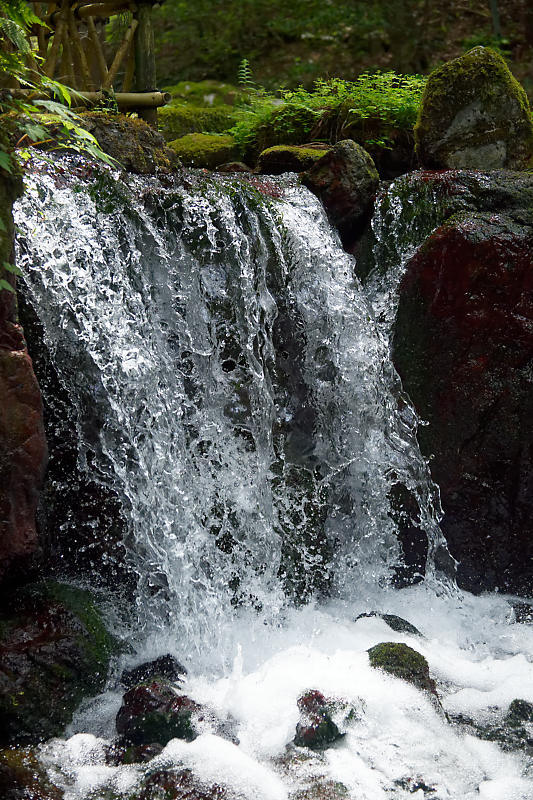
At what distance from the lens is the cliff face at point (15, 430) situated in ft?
9.91

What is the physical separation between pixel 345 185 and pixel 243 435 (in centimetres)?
182

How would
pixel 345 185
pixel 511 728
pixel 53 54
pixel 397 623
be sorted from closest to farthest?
1. pixel 511 728
2. pixel 397 623
3. pixel 345 185
4. pixel 53 54

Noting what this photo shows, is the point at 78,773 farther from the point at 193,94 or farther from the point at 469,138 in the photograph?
the point at 193,94

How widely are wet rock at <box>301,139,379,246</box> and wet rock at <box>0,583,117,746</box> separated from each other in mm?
2896

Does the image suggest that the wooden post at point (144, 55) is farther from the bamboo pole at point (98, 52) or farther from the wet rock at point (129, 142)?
the wet rock at point (129, 142)

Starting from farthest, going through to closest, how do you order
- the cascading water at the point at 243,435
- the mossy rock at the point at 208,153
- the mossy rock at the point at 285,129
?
the mossy rock at the point at 208,153 → the mossy rock at the point at 285,129 → the cascading water at the point at 243,435

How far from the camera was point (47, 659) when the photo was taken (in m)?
3.21

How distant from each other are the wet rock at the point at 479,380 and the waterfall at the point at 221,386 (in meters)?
0.18

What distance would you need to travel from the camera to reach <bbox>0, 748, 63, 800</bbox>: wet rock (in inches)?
103

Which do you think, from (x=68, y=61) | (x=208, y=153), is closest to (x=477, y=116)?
(x=208, y=153)

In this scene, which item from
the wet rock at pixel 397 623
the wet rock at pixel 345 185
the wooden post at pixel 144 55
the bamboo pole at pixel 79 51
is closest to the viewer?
the wet rock at pixel 397 623

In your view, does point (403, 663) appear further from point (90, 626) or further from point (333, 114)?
point (333, 114)

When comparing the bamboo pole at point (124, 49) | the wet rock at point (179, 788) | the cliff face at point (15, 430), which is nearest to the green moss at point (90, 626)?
the cliff face at point (15, 430)

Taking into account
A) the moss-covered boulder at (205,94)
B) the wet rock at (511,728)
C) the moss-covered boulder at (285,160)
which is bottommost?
the wet rock at (511,728)
